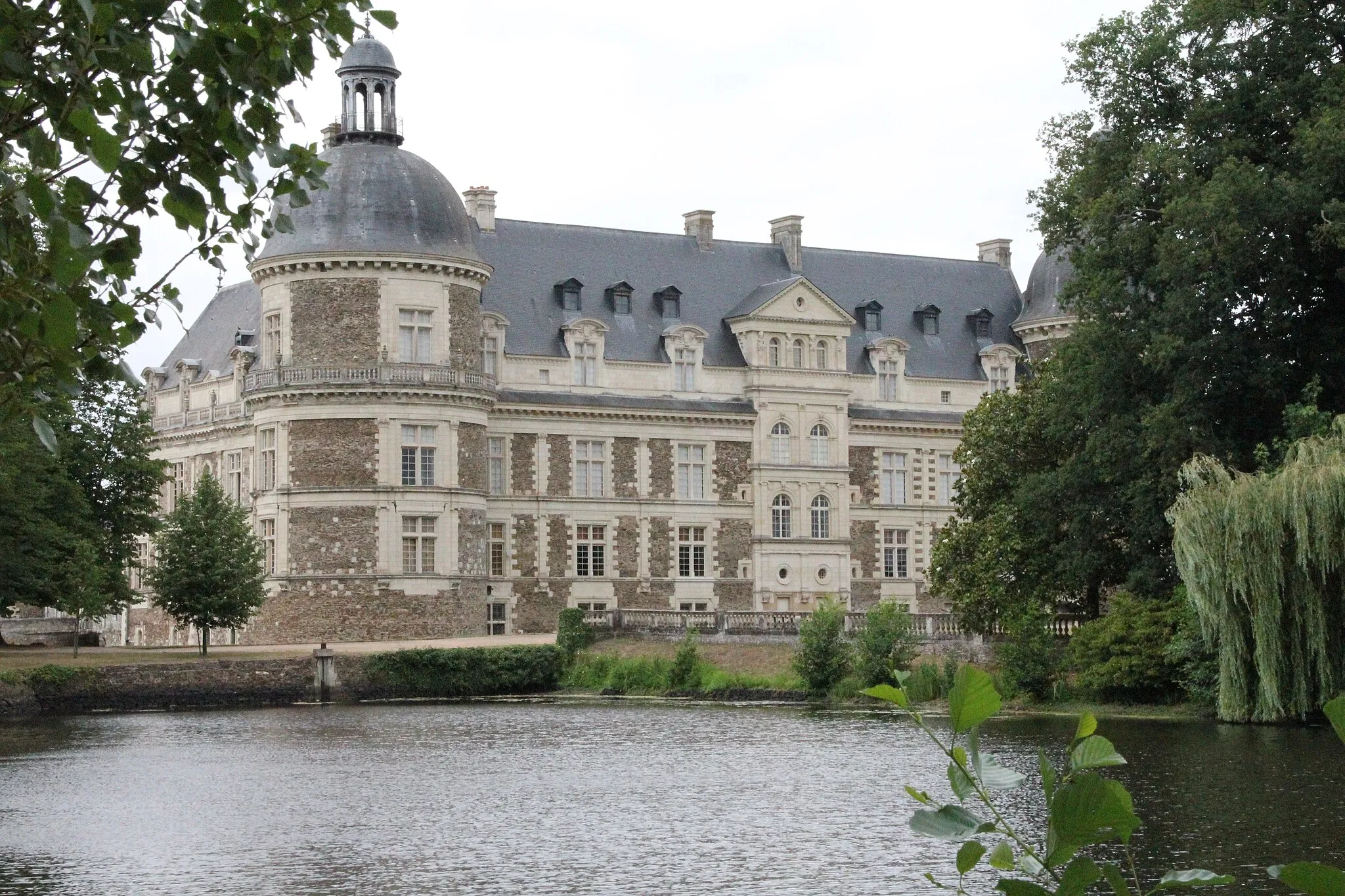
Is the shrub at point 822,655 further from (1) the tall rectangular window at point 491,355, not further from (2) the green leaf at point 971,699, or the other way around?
(2) the green leaf at point 971,699

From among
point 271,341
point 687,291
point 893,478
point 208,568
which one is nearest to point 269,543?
point 271,341

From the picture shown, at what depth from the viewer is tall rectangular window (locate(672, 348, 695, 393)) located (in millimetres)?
57188

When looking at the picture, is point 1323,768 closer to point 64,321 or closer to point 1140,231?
point 1140,231

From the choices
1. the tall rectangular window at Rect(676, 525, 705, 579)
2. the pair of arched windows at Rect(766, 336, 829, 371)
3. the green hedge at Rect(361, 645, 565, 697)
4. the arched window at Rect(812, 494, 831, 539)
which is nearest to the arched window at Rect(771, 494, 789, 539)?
the arched window at Rect(812, 494, 831, 539)

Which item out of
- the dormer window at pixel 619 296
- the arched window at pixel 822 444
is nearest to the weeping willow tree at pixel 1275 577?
the arched window at pixel 822 444

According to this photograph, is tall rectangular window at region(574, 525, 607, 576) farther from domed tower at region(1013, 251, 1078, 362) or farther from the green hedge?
domed tower at region(1013, 251, 1078, 362)

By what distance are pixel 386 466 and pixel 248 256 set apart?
138 ft

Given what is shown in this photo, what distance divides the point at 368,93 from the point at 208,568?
14.2 metres

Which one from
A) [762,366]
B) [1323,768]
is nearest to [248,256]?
[1323,768]

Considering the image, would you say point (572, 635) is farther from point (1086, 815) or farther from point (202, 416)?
point (1086, 815)

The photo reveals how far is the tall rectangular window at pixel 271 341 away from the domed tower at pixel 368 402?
1.9 inches

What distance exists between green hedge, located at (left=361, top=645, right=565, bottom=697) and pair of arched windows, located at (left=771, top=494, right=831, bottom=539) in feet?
45.7

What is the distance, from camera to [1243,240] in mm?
30281

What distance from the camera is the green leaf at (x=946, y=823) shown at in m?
6.05
